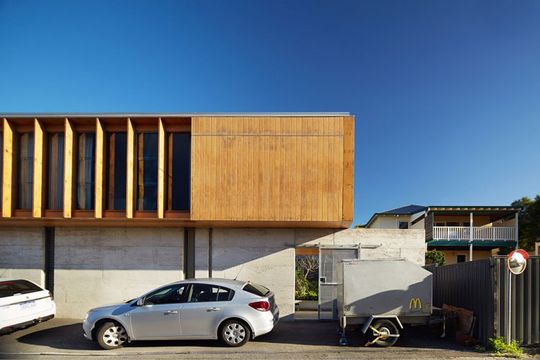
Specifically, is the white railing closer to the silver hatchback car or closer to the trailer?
the trailer

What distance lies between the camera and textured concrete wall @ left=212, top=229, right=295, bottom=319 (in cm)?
1205

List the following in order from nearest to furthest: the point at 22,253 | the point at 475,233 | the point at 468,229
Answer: the point at 22,253, the point at 475,233, the point at 468,229

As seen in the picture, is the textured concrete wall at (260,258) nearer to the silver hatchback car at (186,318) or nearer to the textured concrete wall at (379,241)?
the textured concrete wall at (379,241)

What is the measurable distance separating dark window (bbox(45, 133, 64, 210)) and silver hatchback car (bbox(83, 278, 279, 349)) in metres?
4.43

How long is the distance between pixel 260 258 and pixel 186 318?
A: 13.0ft

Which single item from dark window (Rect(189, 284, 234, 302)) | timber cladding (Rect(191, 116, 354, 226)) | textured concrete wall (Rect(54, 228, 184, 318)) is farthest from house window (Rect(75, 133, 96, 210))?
dark window (Rect(189, 284, 234, 302))

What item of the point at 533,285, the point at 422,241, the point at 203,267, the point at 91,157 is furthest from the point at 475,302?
the point at 91,157

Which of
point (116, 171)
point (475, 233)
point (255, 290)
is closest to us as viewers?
point (255, 290)

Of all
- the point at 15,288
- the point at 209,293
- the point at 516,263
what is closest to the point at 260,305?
the point at 209,293

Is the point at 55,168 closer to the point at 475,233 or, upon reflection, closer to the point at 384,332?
the point at 384,332

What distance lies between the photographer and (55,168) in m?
11.8

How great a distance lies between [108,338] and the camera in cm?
859

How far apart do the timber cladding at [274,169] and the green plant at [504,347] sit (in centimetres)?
420

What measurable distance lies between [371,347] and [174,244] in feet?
21.2
